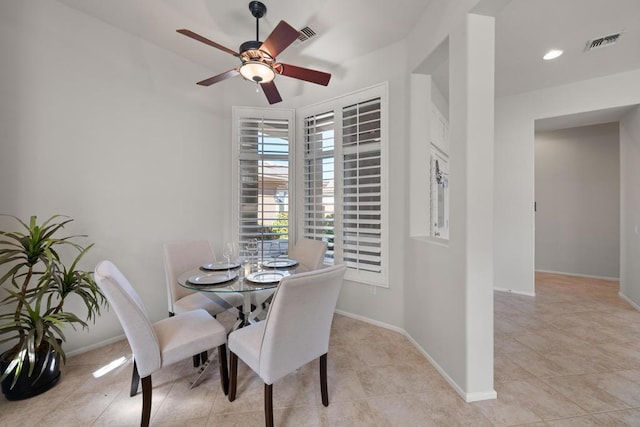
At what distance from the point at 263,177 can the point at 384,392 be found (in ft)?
8.74

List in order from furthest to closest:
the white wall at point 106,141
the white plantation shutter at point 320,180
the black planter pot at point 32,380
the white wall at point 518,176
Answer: the white wall at point 518,176, the white plantation shutter at point 320,180, the white wall at point 106,141, the black planter pot at point 32,380

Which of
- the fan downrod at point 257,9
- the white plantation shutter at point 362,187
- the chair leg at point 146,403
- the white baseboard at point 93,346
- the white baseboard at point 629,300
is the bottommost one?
the white baseboard at point 93,346

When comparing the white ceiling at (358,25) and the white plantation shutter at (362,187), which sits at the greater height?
the white ceiling at (358,25)

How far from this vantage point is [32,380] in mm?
1771

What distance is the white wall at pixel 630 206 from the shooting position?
339 cm

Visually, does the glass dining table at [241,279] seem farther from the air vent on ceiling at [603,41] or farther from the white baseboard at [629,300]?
the white baseboard at [629,300]

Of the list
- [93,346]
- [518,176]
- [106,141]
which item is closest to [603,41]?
[518,176]

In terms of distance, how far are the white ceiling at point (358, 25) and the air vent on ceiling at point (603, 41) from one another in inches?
2.3

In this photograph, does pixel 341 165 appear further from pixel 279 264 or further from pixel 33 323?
pixel 33 323

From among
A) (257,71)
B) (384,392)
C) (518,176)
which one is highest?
(257,71)

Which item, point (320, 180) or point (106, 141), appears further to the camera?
point (320, 180)

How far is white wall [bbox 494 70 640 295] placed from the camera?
12.1ft

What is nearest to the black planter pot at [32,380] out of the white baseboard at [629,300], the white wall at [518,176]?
the white wall at [518,176]

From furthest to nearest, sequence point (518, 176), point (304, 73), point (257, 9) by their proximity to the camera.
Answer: point (518, 176), point (257, 9), point (304, 73)
